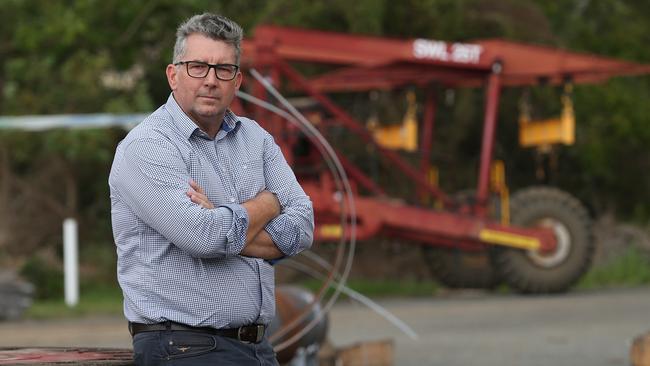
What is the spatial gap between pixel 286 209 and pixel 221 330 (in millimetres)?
422

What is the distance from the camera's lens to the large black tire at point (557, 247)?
54.9ft

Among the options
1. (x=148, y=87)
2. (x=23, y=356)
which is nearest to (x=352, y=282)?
(x=148, y=87)

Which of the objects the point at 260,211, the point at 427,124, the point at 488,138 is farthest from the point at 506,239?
the point at 260,211

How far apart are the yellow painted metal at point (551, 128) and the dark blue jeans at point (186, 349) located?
13.2 meters

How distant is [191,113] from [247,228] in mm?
352

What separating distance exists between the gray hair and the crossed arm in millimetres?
365

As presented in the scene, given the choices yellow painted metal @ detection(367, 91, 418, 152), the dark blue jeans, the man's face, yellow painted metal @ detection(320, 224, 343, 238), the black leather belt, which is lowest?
yellow painted metal @ detection(320, 224, 343, 238)

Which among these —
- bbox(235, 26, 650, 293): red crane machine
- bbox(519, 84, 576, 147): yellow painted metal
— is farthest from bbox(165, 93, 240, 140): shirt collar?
bbox(519, 84, 576, 147): yellow painted metal

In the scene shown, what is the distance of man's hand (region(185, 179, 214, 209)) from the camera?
3.77 metres

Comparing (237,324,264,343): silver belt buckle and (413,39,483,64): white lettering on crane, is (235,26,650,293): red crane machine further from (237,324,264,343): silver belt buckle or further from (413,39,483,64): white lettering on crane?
(237,324,264,343): silver belt buckle

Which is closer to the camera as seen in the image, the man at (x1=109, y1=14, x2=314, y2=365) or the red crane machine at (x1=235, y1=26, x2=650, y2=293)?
the man at (x1=109, y1=14, x2=314, y2=365)

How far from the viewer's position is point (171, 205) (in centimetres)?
372

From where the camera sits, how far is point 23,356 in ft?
13.4

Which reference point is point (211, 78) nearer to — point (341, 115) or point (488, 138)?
point (341, 115)
